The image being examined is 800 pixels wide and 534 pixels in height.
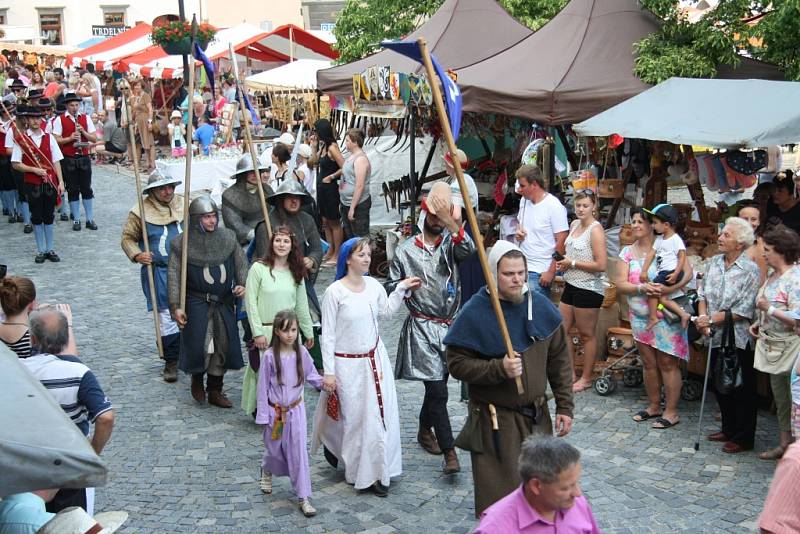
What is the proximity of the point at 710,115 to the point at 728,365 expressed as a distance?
244 cm

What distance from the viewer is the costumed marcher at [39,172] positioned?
1285 centimetres

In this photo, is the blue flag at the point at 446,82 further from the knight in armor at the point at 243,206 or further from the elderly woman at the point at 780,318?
the knight in armor at the point at 243,206

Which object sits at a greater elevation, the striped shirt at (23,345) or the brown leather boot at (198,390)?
the striped shirt at (23,345)

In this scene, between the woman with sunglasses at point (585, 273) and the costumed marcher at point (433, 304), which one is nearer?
the costumed marcher at point (433, 304)

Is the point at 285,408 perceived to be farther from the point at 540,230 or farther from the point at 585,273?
the point at 540,230

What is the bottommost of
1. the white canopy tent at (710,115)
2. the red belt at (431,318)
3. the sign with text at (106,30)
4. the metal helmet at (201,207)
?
the red belt at (431,318)

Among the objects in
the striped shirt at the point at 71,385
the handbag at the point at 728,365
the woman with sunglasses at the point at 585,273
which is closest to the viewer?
the striped shirt at the point at 71,385

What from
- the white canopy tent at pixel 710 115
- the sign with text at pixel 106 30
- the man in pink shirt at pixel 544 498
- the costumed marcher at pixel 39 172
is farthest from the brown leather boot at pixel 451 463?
the sign with text at pixel 106 30

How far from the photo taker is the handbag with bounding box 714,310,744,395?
262 inches

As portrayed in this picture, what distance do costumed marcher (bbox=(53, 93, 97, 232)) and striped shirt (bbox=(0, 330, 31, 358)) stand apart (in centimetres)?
946

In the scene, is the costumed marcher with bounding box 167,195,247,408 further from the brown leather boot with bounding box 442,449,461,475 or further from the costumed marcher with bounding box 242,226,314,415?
the brown leather boot with bounding box 442,449,461,475

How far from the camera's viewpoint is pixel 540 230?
8.19m

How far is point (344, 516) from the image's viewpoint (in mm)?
5879

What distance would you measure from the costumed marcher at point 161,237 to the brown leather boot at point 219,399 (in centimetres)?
72
